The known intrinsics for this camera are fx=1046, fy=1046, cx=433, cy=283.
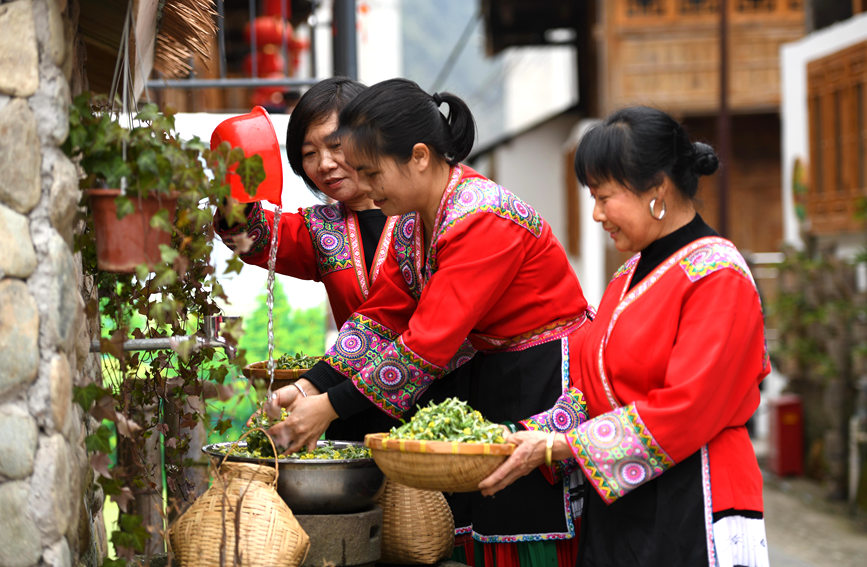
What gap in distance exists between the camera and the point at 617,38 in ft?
53.9

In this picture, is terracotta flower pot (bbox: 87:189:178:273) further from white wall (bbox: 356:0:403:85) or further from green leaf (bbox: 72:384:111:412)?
white wall (bbox: 356:0:403:85)

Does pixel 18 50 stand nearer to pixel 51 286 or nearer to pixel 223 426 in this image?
pixel 51 286

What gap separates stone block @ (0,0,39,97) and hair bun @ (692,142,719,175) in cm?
149

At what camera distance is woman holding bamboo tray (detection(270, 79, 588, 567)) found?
2.65 m

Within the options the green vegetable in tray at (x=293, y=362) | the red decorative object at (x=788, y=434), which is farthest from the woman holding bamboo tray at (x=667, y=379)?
the red decorative object at (x=788, y=434)

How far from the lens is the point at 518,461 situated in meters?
2.37

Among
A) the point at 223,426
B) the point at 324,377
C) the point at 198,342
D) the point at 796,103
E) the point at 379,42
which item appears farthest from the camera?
the point at 796,103

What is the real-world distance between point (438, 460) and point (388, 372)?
0.46 meters

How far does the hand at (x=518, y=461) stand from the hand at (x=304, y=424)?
538 millimetres

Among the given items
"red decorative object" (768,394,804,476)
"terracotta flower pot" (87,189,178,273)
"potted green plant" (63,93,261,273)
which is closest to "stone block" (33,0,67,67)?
"potted green plant" (63,93,261,273)

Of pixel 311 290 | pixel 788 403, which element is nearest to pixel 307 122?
pixel 311 290

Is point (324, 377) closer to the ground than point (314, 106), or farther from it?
closer to the ground

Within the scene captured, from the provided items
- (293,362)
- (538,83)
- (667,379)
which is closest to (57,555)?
(293,362)

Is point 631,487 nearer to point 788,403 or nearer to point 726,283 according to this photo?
point 726,283
